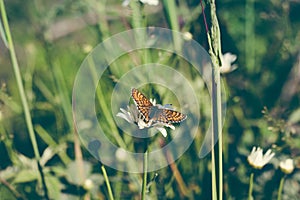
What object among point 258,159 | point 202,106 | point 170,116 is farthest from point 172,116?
point 202,106

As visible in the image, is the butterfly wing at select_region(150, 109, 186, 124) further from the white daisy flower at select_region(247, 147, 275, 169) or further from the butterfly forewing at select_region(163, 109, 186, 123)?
the white daisy flower at select_region(247, 147, 275, 169)

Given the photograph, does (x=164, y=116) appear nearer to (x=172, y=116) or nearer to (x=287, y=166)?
(x=172, y=116)

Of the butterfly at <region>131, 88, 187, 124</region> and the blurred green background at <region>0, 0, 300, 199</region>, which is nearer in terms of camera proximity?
the butterfly at <region>131, 88, 187, 124</region>

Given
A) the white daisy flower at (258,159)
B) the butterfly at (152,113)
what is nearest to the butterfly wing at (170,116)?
the butterfly at (152,113)

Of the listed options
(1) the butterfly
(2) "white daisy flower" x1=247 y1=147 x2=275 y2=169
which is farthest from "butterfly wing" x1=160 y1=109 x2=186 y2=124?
(2) "white daisy flower" x1=247 y1=147 x2=275 y2=169

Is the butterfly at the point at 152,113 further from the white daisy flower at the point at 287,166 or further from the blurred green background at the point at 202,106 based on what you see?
the white daisy flower at the point at 287,166

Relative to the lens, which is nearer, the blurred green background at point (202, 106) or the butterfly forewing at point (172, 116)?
the butterfly forewing at point (172, 116)

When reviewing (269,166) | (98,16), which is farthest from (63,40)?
(269,166)
